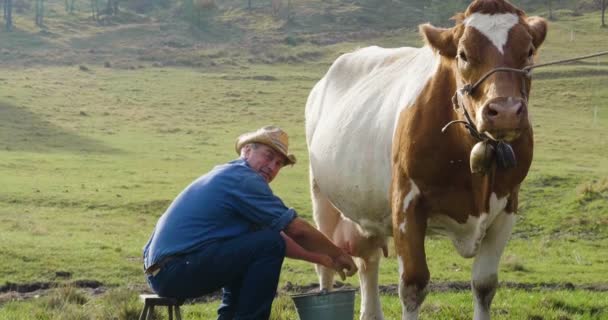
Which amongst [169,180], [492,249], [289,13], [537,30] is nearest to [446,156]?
[492,249]

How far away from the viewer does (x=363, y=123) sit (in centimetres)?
872

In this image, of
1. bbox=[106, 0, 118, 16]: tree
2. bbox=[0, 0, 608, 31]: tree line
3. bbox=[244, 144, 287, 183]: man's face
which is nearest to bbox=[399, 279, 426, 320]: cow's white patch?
bbox=[244, 144, 287, 183]: man's face

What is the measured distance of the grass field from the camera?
1220 centimetres

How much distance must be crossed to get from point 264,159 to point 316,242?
69 cm

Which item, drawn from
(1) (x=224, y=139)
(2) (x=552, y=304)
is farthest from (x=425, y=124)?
(1) (x=224, y=139)

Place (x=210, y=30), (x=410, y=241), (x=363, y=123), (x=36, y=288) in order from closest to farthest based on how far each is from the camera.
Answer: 1. (x=410, y=241)
2. (x=363, y=123)
3. (x=36, y=288)
4. (x=210, y=30)

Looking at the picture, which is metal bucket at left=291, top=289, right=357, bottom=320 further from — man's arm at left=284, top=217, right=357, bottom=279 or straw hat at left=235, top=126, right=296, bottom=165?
straw hat at left=235, top=126, right=296, bottom=165

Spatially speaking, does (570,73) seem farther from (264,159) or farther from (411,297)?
(264,159)

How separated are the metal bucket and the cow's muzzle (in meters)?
1.57

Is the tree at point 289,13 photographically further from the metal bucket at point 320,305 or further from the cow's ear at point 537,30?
the metal bucket at point 320,305

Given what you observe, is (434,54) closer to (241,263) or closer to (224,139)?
(241,263)

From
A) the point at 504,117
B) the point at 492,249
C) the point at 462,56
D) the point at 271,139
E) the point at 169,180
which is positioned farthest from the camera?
the point at 169,180

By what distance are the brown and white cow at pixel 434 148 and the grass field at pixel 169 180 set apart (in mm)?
1799

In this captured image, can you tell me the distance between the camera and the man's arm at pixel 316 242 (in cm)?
699
